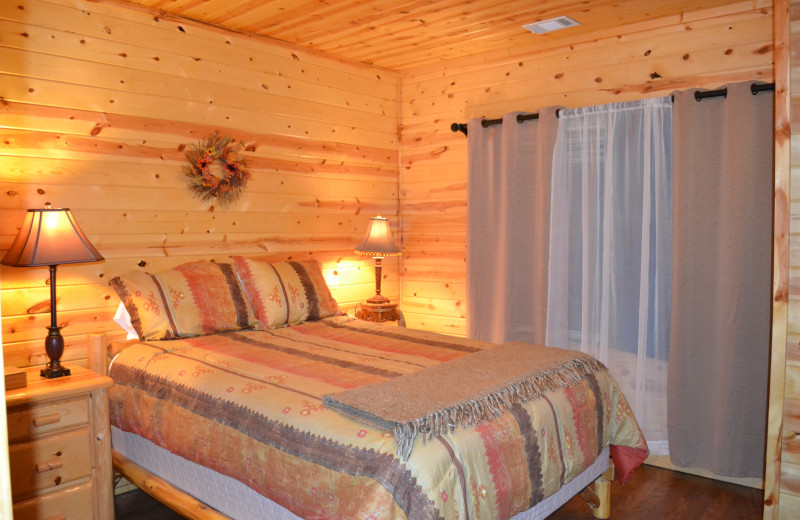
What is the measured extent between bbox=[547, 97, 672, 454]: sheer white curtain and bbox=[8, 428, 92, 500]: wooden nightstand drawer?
2526 millimetres

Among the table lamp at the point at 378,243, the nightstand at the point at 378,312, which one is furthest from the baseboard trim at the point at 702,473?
the table lamp at the point at 378,243

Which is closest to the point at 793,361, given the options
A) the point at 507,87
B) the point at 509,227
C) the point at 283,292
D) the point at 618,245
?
the point at 618,245

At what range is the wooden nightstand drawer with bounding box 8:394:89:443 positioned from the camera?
2.20 meters

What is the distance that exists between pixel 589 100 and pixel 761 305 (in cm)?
146

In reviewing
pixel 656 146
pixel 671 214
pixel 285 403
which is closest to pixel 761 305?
pixel 671 214

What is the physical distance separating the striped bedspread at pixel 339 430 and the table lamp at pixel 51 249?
0.31m

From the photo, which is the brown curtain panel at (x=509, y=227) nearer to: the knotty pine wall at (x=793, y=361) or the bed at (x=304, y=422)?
the bed at (x=304, y=422)

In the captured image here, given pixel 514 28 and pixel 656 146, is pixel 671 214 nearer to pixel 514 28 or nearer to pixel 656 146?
pixel 656 146

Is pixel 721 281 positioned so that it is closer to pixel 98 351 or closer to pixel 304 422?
pixel 304 422

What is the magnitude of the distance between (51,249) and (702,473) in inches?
128

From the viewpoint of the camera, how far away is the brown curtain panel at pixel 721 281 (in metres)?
2.98

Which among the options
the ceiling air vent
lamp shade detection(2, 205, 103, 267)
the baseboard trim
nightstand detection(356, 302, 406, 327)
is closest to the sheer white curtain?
the baseboard trim

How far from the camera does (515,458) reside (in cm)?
199

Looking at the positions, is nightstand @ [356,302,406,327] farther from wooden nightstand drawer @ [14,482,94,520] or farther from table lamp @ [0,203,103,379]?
wooden nightstand drawer @ [14,482,94,520]
